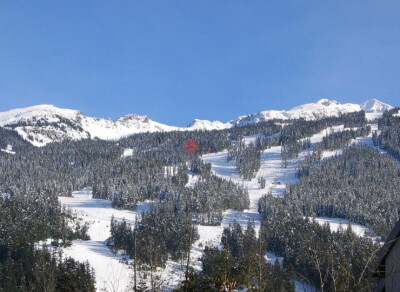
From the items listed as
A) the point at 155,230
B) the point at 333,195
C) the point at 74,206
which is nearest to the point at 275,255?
the point at 155,230

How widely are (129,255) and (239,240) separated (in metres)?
34.7

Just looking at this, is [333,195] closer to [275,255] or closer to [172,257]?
[275,255]

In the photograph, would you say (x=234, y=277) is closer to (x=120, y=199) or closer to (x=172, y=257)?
(x=172, y=257)

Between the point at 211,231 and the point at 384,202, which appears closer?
the point at 211,231

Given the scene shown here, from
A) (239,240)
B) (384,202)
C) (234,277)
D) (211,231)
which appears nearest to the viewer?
(234,277)

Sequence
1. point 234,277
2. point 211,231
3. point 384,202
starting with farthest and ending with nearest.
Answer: point 384,202 < point 211,231 < point 234,277

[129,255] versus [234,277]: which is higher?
[234,277]

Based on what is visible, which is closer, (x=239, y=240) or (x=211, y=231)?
(x=239, y=240)

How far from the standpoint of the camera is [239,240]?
4717 inches

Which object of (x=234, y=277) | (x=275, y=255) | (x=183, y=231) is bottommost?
(x=275, y=255)

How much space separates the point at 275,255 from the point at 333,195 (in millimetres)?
82055

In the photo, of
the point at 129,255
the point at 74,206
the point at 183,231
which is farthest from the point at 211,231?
the point at 74,206

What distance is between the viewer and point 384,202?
Result: 18088 centimetres

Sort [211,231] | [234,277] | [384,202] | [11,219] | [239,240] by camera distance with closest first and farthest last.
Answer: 1. [234,277]
2. [239,240]
3. [11,219]
4. [211,231]
5. [384,202]
